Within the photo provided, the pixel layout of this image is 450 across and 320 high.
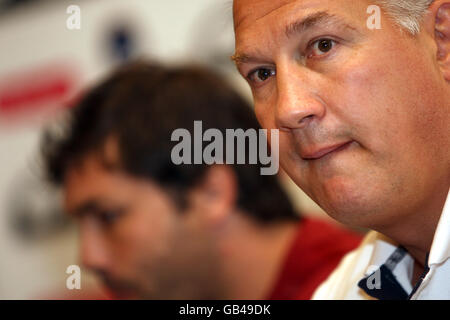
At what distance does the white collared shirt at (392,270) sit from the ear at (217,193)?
67 cm

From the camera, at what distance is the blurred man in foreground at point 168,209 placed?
1.78m

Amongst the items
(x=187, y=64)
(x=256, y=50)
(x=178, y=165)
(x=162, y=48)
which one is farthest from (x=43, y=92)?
(x=256, y=50)

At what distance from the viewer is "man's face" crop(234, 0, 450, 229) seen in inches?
33.5

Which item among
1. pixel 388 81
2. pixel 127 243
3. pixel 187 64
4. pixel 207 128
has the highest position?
pixel 187 64

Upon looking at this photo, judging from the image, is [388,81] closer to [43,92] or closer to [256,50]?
[256,50]

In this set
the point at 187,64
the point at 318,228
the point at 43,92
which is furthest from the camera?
the point at 43,92

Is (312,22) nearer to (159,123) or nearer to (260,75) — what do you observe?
(260,75)

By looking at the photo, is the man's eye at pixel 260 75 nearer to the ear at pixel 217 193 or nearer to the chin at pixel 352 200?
the chin at pixel 352 200

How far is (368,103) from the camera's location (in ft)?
2.80

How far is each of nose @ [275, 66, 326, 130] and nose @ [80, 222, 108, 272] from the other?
1100mm

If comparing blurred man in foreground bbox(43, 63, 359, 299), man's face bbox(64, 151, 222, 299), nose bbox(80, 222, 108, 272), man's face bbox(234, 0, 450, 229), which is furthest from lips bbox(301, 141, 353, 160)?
nose bbox(80, 222, 108, 272)

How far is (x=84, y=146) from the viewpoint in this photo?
6.15ft

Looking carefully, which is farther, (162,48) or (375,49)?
(162,48)

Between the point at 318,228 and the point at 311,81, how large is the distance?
941 millimetres
